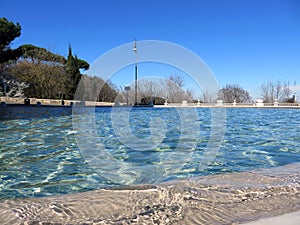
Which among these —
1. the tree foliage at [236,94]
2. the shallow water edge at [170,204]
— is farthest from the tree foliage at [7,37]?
the tree foliage at [236,94]

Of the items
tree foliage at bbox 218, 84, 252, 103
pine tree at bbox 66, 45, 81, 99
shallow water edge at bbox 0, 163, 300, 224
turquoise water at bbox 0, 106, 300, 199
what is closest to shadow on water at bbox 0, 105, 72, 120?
turquoise water at bbox 0, 106, 300, 199

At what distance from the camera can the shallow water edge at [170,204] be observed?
1534 mm

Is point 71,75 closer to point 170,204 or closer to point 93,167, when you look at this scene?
point 93,167

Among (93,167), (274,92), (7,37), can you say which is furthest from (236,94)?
(93,167)

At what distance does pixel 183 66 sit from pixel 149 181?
Result: 133 cm

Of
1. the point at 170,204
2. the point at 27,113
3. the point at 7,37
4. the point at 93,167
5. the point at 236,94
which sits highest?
the point at 7,37

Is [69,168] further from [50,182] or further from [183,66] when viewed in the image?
[183,66]

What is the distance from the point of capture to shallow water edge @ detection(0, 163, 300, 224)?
5.03 ft

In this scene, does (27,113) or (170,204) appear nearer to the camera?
(170,204)

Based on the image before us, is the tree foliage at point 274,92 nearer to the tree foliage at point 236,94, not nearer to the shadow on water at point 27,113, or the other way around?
the tree foliage at point 236,94

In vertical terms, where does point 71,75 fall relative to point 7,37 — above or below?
below

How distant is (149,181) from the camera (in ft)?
8.95

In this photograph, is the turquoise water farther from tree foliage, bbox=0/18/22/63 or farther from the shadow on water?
tree foliage, bbox=0/18/22/63

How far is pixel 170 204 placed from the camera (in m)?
1.77
